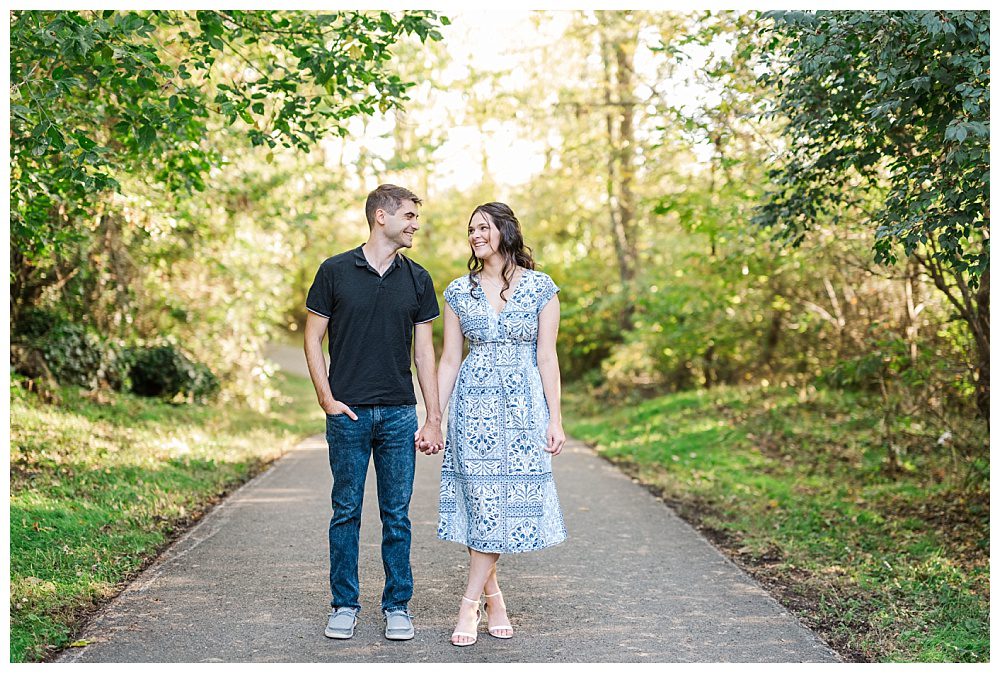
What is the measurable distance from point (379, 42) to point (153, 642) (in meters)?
4.37

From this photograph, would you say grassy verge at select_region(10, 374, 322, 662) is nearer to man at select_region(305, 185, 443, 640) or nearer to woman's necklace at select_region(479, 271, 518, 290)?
man at select_region(305, 185, 443, 640)

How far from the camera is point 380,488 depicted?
4.69m

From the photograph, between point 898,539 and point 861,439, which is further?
point 861,439

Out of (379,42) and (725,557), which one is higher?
(379,42)

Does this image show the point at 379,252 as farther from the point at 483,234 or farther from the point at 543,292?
the point at 543,292

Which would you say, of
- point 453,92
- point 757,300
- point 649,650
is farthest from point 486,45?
point 649,650

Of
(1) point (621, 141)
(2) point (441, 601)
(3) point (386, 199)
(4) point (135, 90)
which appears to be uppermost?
(1) point (621, 141)

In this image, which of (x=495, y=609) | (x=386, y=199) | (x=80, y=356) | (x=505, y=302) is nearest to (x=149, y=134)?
(x=386, y=199)

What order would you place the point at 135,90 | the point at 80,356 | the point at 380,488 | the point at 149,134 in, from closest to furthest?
1. the point at 380,488
2. the point at 149,134
3. the point at 135,90
4. the point at 80,356

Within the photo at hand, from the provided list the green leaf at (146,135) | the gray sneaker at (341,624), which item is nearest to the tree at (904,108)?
the gray sneaker at (341,624)

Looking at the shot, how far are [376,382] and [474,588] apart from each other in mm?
1087

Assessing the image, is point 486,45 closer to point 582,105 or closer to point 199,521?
point 582,105

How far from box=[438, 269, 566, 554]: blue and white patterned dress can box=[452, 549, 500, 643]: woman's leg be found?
7 cm

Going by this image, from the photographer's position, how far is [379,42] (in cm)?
692
